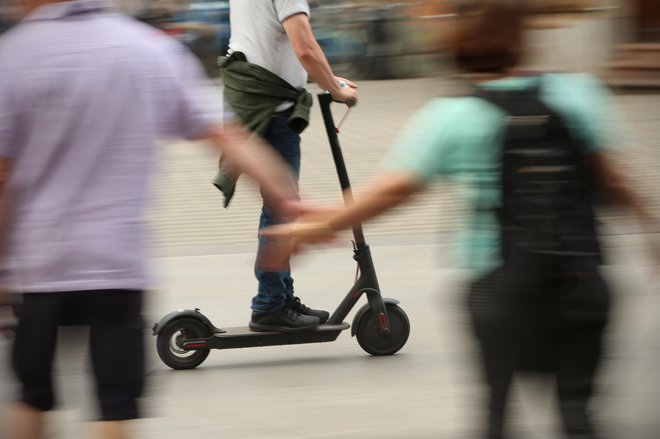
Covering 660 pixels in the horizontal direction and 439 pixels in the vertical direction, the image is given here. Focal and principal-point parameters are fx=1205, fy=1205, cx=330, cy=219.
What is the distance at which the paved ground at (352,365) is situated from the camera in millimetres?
3816

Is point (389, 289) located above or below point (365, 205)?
below

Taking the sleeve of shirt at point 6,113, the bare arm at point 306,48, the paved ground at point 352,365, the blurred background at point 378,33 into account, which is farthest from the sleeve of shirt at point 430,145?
the blurred background at point 378,33

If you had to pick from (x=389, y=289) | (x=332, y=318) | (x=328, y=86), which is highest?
(x=328, y=86)

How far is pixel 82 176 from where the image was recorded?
2820mm

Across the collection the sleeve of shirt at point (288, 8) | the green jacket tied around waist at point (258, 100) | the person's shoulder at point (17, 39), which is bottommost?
the green jacket tied around waist at point (258, 100)

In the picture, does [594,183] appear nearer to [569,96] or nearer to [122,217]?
[569,96]

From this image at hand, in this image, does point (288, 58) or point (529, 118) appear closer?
point (529, 118)

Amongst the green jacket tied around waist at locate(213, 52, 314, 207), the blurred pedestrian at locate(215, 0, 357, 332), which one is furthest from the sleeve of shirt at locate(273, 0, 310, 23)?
the green jacket tied around waist at locate(213, 52, 314, 207)

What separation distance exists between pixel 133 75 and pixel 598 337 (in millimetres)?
1245

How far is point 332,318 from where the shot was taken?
535 centimetres

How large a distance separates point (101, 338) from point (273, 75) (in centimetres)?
237

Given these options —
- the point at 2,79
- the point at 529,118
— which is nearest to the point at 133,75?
the point at 2,79

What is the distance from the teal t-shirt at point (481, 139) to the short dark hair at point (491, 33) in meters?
0.06

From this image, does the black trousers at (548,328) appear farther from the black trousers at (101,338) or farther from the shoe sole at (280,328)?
the shoe sole at (280,328)
